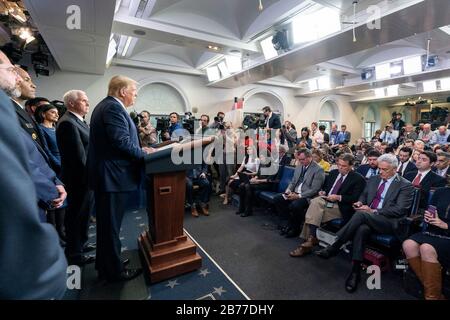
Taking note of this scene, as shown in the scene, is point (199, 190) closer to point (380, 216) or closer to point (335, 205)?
point (335, 205)

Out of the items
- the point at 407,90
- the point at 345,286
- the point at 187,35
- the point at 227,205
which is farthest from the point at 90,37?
the point at 407,90

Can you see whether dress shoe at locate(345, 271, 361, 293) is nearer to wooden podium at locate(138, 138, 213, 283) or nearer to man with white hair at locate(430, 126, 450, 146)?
wooden podium at locate(138, 138, 213, 283)

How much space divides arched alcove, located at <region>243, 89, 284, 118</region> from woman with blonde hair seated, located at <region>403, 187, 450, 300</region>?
750 cm

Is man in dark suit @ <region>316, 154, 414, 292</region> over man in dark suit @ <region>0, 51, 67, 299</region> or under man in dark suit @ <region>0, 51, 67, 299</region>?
under

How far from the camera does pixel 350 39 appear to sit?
3.79 m

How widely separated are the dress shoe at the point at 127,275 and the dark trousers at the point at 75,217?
0.60 metres

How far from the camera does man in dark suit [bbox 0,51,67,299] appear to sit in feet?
1.32

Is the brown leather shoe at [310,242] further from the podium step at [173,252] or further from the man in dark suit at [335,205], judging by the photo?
the podium step at [173,252]

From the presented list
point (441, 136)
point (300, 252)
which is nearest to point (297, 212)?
point (300, 252)

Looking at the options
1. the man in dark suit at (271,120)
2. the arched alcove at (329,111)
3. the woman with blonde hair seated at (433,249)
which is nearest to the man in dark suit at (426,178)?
the woman with blonde hair seated at (433,249)

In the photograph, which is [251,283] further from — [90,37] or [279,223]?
[90,37]

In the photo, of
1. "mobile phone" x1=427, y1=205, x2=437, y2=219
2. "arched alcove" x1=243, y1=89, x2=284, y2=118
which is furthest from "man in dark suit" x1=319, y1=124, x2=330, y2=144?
"mobile phone" x1=427, y1=205, x2=437, y2=219

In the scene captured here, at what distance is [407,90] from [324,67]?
5.99 metres

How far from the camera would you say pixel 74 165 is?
2.10m
